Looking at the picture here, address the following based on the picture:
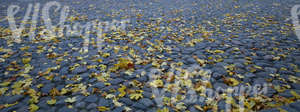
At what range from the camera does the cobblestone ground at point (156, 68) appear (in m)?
2.52

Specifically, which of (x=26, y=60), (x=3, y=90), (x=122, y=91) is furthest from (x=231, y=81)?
(x=26, y=60)

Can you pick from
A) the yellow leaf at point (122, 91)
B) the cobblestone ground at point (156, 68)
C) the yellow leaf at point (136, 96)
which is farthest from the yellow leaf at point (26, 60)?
the yellow leaf at point (136, 96)

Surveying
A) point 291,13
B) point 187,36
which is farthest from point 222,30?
point 291,13

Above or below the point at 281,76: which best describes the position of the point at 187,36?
above

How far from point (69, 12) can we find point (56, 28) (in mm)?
2090

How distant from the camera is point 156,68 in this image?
10.9 ft

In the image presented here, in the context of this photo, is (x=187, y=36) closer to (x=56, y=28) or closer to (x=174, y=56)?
(x=174, y=56)

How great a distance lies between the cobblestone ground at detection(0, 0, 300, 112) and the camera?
252 cm

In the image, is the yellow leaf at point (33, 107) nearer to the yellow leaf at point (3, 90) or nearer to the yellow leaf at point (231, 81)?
the yellow leaf at point (3, 90)

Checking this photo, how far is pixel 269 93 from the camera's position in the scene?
263 cm

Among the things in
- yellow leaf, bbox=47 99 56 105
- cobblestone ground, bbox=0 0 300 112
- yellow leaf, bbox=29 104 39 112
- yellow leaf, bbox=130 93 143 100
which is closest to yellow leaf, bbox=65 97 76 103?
cobblestone ground, bbox=0 0 300 112

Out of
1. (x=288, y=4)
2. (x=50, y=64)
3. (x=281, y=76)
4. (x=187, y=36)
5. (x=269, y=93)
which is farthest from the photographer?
(x=288, y=4)

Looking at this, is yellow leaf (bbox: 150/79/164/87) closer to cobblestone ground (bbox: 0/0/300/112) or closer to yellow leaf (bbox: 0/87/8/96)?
cobblestone ground (bbox: 0/0/300/112)

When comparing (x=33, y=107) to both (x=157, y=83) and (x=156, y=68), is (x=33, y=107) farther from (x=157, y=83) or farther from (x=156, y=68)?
(x=156, y=68)
